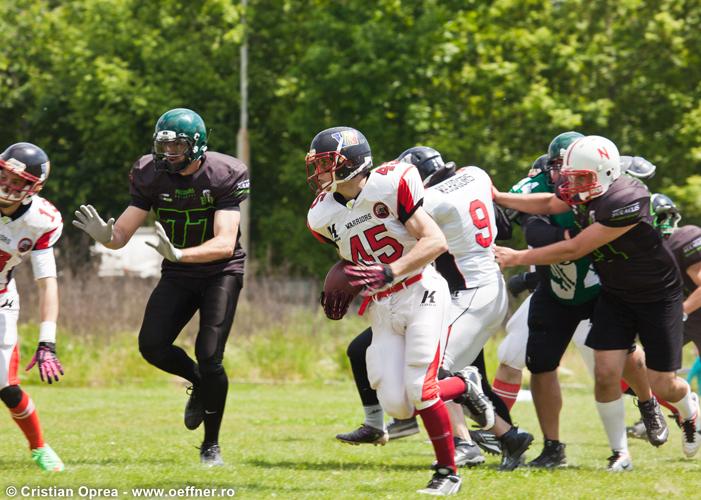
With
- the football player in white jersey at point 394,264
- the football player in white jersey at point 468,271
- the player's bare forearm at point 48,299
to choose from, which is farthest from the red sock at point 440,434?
the player's bare forearm at point 48,299

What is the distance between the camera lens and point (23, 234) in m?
6.68

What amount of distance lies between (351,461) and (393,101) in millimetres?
18815

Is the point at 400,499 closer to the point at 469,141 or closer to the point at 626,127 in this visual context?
the point at 469,141

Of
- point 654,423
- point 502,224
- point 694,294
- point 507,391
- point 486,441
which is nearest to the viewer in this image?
point 654,423

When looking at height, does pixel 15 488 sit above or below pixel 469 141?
above

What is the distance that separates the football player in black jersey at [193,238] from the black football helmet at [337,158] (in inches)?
41.6

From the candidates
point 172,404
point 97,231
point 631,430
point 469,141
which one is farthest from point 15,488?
point 469,141

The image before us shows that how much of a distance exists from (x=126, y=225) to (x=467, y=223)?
2.13 m

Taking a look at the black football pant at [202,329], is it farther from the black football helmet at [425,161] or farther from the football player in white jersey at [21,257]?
the black football helmet at [425,161]

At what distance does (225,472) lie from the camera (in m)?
6.68

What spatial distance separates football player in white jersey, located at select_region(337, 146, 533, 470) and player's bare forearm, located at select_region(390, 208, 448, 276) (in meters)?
1.06

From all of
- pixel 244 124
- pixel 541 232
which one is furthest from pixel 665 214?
pixel 244 124

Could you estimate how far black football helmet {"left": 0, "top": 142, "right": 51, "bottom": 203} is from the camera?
21.4 ft

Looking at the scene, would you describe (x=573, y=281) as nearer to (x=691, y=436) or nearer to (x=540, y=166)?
(x=540, y=166)
